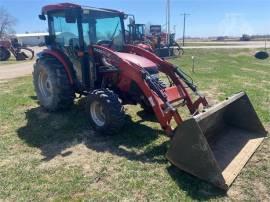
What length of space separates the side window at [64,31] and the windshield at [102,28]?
237mm

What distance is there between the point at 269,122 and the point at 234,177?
120 inches

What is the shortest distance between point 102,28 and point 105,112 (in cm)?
223

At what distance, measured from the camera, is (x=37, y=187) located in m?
4.52

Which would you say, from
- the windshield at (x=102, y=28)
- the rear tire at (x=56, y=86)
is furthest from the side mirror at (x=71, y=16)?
the rear tire at (x=56, y=86)

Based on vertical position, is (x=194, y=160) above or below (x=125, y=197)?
above

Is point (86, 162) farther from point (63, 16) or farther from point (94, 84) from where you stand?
point (63, 16)

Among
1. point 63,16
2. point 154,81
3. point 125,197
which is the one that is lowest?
point 125,197

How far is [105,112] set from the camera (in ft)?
19.2

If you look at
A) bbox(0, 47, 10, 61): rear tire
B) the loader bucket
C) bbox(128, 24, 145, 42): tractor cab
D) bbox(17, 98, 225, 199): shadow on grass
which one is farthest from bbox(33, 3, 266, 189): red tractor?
bbox(0, 47, 10, 61): rear tire

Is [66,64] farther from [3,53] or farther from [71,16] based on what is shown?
[3,53]

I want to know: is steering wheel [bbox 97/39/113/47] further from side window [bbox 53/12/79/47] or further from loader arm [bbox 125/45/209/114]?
loader arm [bbox 125/45/209/114]

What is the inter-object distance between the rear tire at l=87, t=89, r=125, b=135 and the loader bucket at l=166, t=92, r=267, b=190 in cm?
136

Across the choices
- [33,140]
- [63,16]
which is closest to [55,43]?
[63,16]

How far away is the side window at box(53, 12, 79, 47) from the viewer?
6.89 m
